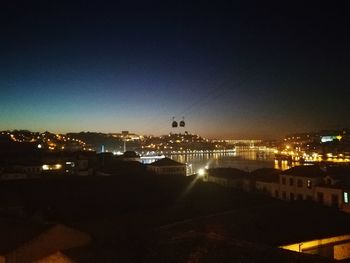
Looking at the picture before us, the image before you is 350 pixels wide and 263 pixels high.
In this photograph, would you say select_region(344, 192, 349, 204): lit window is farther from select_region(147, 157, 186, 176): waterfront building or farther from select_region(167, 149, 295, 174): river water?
select_region(167, 149, 295, 174): river water

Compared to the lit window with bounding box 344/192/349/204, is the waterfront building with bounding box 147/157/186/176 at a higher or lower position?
higher

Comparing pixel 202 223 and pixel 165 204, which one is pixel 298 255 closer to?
pixel 202 223

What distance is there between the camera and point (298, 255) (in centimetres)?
568

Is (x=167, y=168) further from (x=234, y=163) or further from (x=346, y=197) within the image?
(x=234, y=163)

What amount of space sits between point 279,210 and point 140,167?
63.8 ft

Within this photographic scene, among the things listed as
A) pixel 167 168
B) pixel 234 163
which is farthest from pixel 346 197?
pixel 234 163

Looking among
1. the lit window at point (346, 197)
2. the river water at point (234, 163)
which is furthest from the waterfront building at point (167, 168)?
the river water at point (234, 163)

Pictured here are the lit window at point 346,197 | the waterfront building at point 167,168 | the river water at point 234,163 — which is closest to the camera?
the lit window at point 346,197

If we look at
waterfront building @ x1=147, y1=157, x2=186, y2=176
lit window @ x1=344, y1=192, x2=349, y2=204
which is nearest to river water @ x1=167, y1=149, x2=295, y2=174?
waterfront building @ x1=147, y1=157, x2=186, y2=176

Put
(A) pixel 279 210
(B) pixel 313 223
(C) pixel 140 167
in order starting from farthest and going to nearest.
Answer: (C) pixel 140 167 < (A) pixel 279 210 < (B) pixel 313 223

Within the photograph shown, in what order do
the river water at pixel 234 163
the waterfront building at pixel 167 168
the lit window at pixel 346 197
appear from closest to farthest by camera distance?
1. the lit window at pixel 346 197
2. the waterfront building at pixel 167 168
3. the river water at pixel 234 163

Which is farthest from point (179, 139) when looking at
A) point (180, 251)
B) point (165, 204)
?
point (180, 251)

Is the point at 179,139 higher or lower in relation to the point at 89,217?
higher

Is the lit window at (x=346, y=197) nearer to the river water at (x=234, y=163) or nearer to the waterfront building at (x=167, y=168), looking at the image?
the waterfront building at (x=167, y=168)
